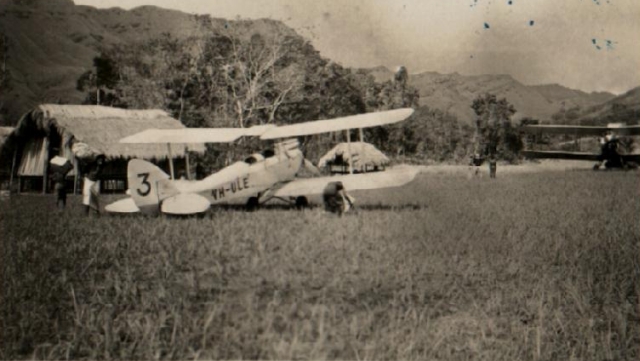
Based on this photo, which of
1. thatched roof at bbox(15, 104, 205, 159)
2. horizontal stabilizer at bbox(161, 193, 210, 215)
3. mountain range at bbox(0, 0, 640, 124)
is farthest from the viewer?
thatched roof at bbox(15, 104, 205, 159)

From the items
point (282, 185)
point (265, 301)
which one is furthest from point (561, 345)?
point (282, 185)

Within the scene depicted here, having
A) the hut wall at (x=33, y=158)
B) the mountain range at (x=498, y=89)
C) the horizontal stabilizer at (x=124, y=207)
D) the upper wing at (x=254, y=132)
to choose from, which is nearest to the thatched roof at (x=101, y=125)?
the hut wall at (x=33, y=158)

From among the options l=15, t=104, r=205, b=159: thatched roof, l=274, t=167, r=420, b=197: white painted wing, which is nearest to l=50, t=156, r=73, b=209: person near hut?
l=15, t=104, r=205, b=159: thatched roof

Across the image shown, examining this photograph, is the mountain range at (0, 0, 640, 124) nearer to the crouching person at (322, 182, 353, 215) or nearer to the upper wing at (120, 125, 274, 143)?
the crouching person at (322, 182, 353, 215)

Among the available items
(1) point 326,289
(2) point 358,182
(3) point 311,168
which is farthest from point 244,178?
(1) point 326,289

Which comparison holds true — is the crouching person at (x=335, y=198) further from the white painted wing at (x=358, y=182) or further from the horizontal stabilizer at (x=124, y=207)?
the horizontal stabilizer at (x=124, y=207)

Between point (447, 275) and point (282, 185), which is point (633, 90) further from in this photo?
point (282, 185)

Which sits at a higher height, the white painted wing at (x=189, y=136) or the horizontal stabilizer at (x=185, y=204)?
the white painted wing at (x=189, y=136)
